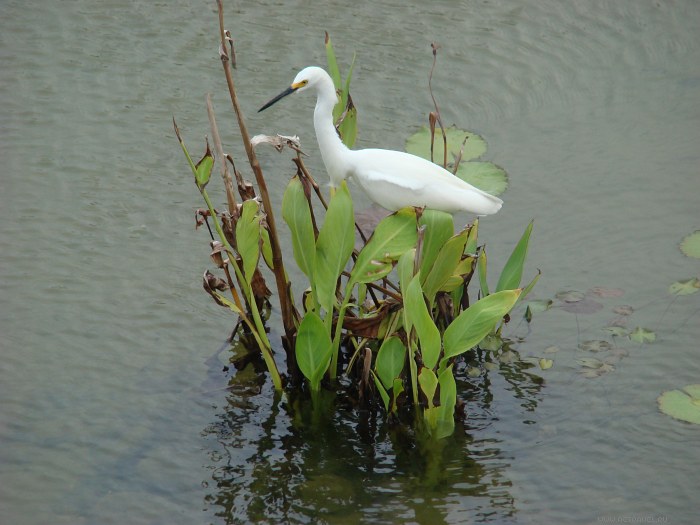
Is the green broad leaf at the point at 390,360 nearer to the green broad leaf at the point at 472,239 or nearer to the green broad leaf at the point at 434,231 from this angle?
the green broad leaf at the point at 434,231

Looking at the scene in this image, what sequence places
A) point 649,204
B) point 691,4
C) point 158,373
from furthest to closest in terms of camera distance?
point 691,4, point 649,204, point 158,373

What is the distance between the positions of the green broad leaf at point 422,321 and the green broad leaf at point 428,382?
0.03 metres

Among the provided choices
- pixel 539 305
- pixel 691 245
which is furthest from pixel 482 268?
pixel 691 245

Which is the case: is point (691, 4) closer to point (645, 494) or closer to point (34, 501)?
point (645, 494)

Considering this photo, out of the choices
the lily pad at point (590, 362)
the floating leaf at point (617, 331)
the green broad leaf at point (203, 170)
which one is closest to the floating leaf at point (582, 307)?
the floating leaf at point (617, 331)

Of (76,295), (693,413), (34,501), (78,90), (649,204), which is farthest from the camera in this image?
(78,90)

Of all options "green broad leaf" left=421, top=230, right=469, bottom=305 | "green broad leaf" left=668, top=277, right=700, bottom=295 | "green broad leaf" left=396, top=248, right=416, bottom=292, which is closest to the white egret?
"green broad leaf" left=421, top=230, right=469, bottom=305

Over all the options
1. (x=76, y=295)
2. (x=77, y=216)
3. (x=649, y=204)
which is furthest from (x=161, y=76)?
(x=649, y=204)

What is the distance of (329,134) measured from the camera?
379 cm

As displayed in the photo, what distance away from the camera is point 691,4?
22.0ft

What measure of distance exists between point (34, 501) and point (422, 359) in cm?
150

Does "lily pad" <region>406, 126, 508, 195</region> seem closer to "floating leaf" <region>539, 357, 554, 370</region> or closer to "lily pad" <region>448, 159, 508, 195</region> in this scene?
"lily pad" <region>448, 159, 508, 195</region>

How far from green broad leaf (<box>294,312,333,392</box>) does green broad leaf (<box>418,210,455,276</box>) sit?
0.46 meters

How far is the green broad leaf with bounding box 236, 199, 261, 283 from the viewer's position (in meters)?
3.09
